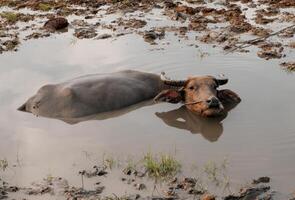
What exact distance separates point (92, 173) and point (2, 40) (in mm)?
6284

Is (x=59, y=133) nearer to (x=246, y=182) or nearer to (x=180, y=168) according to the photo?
(x=180, y=168)

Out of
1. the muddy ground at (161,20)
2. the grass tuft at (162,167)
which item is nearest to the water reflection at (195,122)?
the grass tuft at (162,167)

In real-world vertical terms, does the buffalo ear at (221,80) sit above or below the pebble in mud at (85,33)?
above

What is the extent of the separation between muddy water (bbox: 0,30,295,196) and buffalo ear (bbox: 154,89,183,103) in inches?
4.2

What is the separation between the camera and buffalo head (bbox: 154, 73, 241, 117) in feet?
23.9

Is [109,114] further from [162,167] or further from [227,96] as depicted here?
[162,167]

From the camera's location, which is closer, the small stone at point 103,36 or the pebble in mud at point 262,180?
the pebble in mud at point 262,180

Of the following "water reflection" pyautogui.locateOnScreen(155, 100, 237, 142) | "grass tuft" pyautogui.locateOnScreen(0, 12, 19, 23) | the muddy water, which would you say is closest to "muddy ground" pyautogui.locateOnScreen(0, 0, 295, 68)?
"grass tuft" pyautogui.locateOnScreen(0, 12, 19, 23)

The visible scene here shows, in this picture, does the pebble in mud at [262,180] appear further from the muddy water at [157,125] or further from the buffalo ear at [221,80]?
the buffalo ear at [221,80]

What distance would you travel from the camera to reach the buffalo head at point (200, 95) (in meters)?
7.30

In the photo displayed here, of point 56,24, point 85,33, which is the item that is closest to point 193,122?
point 85,33

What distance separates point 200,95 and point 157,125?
2.62ft

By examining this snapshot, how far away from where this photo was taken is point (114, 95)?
7816mm

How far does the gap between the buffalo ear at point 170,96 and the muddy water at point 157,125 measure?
4.2 inches
